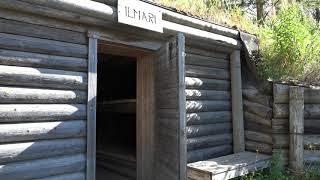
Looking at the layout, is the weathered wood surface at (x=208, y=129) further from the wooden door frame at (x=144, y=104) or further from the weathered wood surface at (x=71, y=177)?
the weathered wood surface at (x=71, y=177)

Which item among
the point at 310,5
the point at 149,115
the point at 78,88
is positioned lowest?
the point at 149,115

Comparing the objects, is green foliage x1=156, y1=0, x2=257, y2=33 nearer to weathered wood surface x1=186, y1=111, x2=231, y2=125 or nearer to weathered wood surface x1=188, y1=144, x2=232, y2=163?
weathered wood surface x1=186, y1=111, x2=231, y2=125

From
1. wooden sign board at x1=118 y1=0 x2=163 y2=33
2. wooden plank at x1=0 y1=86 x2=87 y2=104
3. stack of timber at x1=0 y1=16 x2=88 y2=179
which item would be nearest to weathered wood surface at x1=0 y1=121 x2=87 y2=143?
stack of timber at x1=0 y1=16 x2=88 y2=179

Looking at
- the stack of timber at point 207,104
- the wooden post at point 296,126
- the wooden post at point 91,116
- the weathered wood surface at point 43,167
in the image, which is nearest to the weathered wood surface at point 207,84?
the stack of timber at point 207,104

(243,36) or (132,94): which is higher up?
(243,36)

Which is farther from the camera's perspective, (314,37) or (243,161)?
(314,37)

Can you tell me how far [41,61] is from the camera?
399cm

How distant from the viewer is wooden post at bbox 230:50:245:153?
6090 mm

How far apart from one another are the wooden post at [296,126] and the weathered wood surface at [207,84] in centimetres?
116

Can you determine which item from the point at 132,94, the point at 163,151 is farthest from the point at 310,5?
the point at 163,151

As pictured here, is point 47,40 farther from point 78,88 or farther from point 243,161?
point 243,161

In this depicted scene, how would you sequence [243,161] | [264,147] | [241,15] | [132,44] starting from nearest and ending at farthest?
[132,44] → [243,161] → [264,147] → [241,15]

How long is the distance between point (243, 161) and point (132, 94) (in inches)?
154

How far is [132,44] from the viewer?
491 cm
